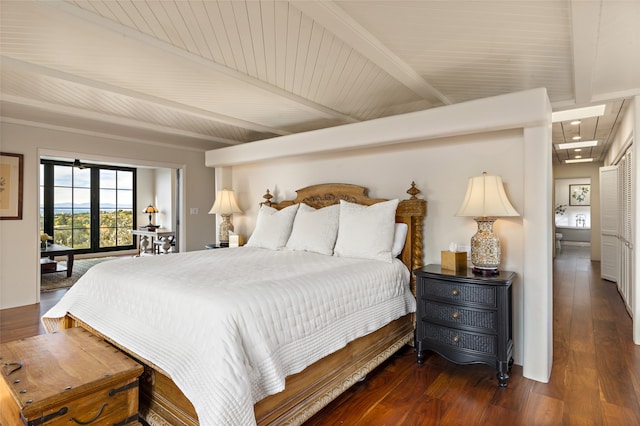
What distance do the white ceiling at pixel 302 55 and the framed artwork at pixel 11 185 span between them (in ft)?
1.89

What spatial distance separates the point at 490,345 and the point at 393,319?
2.22 feet

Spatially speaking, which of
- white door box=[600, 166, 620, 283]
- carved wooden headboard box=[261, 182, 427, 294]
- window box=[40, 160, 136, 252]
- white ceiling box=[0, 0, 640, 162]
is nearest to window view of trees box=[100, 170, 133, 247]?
window box=[40, 160, 136, 252]

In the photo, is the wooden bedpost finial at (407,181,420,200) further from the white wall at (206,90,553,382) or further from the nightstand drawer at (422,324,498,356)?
the nightstand drawer at (422,324,498,356)

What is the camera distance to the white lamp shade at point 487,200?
101 inches

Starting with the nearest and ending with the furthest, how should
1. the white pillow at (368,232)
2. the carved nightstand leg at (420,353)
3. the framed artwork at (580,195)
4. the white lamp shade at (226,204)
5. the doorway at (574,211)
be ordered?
the carved nightstand leg at (420,353) → the white pillow at (368,232) → the white lamp shade at (226,204) → the framed artwork at (580,195) → the doorway at (574,211)

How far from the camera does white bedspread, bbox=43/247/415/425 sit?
1.48 metres

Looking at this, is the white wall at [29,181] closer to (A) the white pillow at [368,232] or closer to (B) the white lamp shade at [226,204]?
(B) the white lamp shade at [226,204]

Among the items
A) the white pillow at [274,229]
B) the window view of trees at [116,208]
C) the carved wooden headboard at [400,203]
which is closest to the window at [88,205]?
the window view of trees at [116,208]

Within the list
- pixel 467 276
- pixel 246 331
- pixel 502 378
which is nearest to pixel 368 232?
pixel 467 276

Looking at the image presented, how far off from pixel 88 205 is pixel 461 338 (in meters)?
9.24

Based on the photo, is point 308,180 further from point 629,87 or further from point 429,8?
point 629,87

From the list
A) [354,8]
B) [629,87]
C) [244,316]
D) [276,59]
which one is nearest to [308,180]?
[276,59]

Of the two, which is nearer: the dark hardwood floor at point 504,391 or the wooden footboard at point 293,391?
the wooden footboard at point 293,391

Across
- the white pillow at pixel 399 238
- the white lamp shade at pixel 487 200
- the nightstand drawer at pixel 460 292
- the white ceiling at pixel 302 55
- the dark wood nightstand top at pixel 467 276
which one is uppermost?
the white ceiling at pixel 302 55
